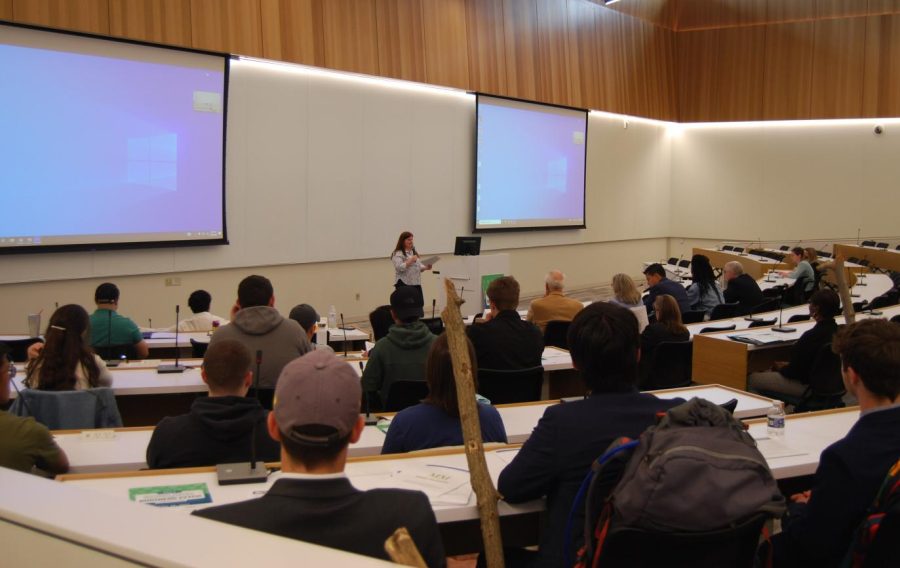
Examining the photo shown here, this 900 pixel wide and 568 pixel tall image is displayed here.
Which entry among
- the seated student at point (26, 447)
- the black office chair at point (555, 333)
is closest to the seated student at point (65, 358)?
the seated student at point (26, 447)

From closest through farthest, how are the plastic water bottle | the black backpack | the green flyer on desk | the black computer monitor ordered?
the black backpack, the green flyer on desk, the plastic water bottle, the black computer monitor

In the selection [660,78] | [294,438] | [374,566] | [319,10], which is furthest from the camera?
[660,78]

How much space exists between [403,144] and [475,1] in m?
2.68

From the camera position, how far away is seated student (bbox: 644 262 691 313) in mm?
8070

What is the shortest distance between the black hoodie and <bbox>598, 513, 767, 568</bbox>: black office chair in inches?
54.9

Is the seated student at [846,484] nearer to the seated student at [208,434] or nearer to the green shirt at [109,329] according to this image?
the seated student at [208,434]

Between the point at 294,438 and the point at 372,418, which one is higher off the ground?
the point at 294,438

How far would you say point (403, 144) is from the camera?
→ 1177 centimetres

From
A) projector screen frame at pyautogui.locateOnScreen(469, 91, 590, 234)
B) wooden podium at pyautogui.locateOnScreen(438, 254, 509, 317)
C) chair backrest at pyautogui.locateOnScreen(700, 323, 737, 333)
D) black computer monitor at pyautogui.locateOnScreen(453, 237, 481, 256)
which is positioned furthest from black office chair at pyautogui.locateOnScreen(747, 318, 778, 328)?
projector screen frame at pyautogui.locateOnScreen(469, 91, 590, 234)

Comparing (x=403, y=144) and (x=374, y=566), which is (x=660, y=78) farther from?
(x=374, y=566)

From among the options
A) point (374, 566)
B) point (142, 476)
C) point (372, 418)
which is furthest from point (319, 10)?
point (374, 566)

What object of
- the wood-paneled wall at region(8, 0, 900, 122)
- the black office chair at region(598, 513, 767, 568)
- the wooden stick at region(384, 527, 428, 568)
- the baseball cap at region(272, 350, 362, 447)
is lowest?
the black office chair at region(598, 513, 767, 568)

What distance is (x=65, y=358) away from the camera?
3.80 meters

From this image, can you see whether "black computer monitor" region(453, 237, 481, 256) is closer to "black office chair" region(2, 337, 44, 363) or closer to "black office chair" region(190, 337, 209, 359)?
"black office chair" region(190, 337, 209, 359)
